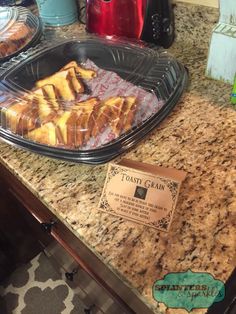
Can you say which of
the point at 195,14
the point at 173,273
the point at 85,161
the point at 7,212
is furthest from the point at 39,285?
the point at 195,14

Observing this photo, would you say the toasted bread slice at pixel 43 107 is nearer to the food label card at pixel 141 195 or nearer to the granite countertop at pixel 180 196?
the granite countertop at pixel 180 196

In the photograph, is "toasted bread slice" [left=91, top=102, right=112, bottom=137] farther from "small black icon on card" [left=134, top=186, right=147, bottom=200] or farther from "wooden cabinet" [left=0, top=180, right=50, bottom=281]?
"wooden cabinet" [left=0, top=180, right=50, bottom=281]

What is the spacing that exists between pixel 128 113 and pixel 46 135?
171mm

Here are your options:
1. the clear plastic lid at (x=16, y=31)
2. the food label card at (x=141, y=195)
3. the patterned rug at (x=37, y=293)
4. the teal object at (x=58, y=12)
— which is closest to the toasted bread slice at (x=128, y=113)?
the food label card at (x=141, y=195)

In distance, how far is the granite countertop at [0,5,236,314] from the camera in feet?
1.39

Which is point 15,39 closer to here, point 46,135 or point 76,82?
point 76,82

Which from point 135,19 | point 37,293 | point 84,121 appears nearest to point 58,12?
point 135,19

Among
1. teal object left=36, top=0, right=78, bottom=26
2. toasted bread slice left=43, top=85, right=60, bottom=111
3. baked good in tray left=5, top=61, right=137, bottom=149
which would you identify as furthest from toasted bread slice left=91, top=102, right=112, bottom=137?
teal object left=36, top=0, right=78, bottom=26

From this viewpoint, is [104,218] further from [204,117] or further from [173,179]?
[204,117]

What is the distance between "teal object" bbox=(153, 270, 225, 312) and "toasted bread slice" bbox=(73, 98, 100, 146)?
0.30 metres

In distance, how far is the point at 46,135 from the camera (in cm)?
60

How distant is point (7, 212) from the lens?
104 centimetres

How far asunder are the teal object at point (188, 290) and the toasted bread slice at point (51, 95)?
41 cm

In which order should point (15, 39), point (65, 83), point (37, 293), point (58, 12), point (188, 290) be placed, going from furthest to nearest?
point (37, 293)
point (58, 12)
point (15, 39)
point (65, 83)
point (188, 290)
